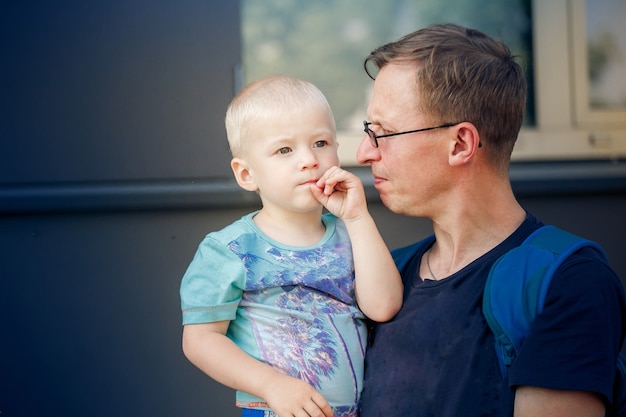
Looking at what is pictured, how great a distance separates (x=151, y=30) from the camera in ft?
10.9

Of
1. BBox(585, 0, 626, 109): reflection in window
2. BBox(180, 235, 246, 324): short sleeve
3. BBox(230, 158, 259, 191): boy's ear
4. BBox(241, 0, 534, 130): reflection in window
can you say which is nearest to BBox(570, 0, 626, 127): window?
BBox(585, 0, 626, 109): reflection in window

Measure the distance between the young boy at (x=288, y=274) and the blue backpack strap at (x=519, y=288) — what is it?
322mm

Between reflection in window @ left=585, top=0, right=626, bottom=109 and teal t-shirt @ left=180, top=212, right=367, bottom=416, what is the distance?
2.22m

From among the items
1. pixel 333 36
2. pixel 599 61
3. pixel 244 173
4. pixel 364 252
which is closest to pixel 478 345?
pixel 364 252

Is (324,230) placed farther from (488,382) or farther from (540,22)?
(540,22)

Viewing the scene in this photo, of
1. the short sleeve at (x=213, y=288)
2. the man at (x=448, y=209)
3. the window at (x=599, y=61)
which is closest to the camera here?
the man at (x=448, y=209)

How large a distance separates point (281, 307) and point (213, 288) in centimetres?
17

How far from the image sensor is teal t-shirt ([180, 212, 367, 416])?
1.96 meters

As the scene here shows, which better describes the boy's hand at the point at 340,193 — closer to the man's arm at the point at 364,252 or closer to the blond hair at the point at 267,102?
the man's arm at the point at 364,252

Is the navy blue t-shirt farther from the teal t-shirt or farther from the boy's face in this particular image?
the boy's face

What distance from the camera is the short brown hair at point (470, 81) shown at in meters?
1.99

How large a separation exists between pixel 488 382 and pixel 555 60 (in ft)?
7.59

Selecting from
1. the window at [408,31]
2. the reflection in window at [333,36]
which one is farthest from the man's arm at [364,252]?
the reflection in window at [333,36]

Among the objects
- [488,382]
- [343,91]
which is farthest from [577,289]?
[343,91]
